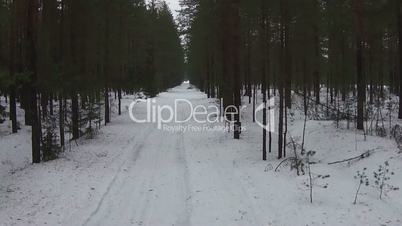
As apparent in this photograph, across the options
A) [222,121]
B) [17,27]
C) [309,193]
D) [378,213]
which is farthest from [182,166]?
[17,27]

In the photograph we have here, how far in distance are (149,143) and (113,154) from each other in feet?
8.94

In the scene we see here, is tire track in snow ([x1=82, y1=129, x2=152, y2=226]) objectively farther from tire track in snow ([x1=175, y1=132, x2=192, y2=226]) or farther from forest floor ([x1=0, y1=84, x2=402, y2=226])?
tire track in snow ([x1=175, y1=132, x2=192, y2=226])

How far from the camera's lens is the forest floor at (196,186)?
8492 millimetres

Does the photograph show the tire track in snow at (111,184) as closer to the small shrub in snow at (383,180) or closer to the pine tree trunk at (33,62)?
the pine tree trunk at (33,62)

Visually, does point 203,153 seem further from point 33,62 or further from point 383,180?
point 383,180

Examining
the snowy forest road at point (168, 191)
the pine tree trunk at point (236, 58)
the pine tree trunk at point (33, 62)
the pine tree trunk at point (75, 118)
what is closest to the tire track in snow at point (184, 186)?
the snowy forest road at point (168, 191)

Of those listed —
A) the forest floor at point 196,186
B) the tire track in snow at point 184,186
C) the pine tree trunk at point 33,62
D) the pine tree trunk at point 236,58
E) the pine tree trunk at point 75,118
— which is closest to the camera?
the tire track in snow at point 184,186

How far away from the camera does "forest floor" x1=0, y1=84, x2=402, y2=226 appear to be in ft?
27.9

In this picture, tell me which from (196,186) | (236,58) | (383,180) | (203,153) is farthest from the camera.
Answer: (236,58)

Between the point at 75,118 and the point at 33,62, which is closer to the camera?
the point at 33,62

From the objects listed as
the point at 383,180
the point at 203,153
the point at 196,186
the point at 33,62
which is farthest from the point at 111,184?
the point at 383,180

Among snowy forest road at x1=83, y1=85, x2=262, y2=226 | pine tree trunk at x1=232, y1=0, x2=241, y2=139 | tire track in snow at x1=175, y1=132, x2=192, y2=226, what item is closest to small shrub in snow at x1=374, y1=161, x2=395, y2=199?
snowy forest road at x1=83, y1=85, x2=262, y2=226

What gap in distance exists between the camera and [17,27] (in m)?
26.4

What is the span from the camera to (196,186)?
1100 cm
